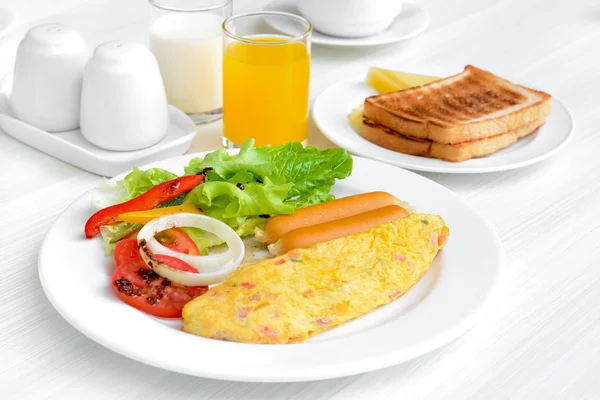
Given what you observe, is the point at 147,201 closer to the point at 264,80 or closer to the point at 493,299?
the point at 264,80

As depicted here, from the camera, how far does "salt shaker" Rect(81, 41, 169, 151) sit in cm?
180

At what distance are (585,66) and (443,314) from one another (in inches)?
60.9

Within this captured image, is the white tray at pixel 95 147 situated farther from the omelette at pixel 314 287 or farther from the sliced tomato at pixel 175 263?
the omelette at pixel 314 287

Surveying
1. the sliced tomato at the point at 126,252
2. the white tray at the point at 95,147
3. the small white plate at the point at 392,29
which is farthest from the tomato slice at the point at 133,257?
the small white plate at the point at 392,29

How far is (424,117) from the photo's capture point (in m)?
1.98

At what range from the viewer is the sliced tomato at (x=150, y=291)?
1300mm

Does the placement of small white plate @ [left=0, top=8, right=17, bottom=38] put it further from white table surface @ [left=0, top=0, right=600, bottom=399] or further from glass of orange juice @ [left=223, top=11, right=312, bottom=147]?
glass of orange juice @ [left=223, top=11, right=312, bottom=147]

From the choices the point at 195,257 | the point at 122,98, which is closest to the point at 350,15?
the point at 122,98

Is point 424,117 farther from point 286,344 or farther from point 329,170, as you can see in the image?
point 286,344

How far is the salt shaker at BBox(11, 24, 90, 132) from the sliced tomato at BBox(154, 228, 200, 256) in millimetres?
613

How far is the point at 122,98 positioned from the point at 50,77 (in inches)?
8.1

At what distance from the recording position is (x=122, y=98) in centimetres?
181

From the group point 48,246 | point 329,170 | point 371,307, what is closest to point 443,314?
point 371,307

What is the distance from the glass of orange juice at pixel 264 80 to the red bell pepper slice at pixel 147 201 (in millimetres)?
394
